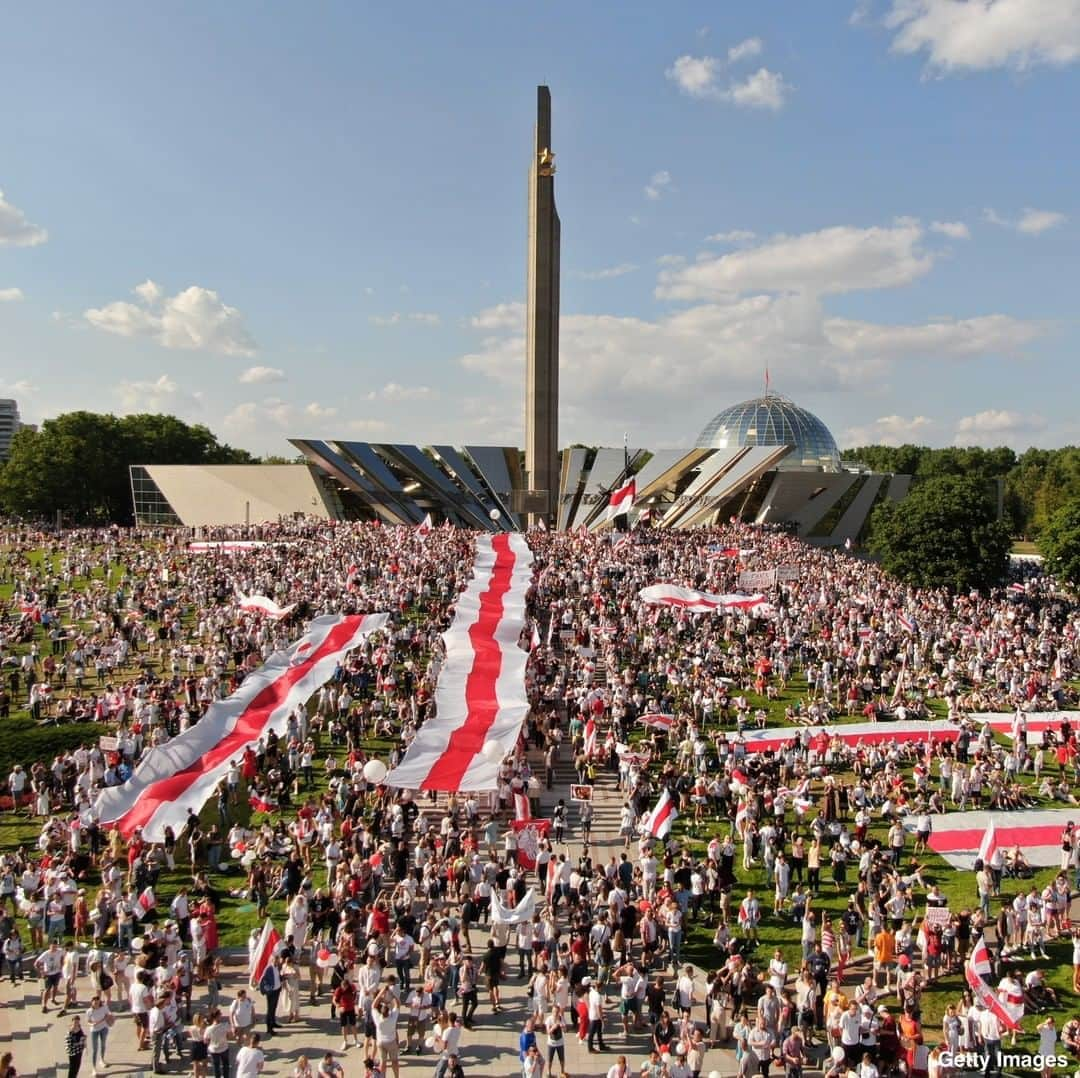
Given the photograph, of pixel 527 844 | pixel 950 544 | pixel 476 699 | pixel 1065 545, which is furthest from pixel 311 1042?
pixel 1065 545

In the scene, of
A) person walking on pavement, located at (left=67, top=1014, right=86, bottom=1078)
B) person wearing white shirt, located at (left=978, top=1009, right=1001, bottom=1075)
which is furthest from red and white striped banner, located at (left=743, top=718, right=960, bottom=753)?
person walking on pavement, located at (left=67, top=1014, right=86, bottom=1078)

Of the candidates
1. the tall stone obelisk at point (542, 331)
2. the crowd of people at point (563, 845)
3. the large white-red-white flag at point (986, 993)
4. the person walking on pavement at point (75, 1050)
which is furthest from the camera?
the tall stone obelisk at point (542, 331)

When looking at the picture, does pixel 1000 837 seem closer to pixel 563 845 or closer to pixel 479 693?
pixel 563 845

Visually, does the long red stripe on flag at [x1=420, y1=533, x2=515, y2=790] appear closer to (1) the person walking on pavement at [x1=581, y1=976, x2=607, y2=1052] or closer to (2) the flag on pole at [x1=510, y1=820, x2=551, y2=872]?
(2) the flag on pole at [x1=510, y1=820, x2=551, y2=872]

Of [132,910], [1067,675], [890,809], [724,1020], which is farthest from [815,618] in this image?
[132,910]

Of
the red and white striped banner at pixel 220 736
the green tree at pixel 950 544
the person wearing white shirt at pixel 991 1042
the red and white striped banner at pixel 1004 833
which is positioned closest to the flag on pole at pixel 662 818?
the red and white striped banner at pixel 1004 833

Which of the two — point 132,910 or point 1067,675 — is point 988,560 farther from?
point 132,910

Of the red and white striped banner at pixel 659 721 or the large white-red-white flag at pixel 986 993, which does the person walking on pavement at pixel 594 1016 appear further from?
the red and white striped banner at pixel 659 721
